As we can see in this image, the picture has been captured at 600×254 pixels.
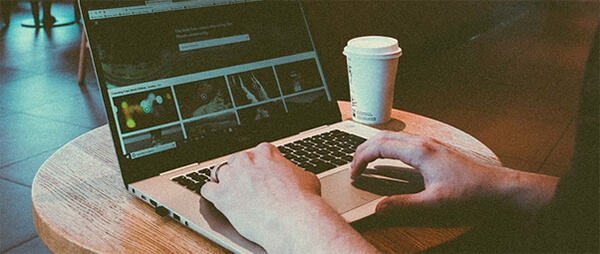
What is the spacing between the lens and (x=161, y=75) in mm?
820

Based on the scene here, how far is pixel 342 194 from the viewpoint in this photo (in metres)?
0.70

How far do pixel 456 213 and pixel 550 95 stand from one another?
111 inches

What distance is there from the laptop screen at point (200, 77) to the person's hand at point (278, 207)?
0.18 metres

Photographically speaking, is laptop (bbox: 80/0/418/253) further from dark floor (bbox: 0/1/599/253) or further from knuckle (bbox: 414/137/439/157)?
dark floor (bbox: 0/1/599/253)

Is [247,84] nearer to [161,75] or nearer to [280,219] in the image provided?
[161,75]

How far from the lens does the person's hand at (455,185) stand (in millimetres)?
654

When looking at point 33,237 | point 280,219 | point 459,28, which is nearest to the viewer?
point 280,219

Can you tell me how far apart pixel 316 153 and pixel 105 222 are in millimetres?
333

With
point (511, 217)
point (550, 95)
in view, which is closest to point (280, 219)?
point (511, 217)

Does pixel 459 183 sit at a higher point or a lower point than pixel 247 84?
lower

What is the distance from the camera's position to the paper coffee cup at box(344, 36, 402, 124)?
→ 40.7 inches

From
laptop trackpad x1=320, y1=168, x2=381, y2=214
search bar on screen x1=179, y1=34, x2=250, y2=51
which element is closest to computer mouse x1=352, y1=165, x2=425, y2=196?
laptop trackpad x1=320, y1=168, x2=381, y2=214

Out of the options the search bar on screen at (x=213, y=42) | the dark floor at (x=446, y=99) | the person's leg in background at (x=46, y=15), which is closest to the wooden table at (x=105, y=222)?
the search bar on screen at (x=213, y=42)

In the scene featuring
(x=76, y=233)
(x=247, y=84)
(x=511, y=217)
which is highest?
(x=247, y=84)
